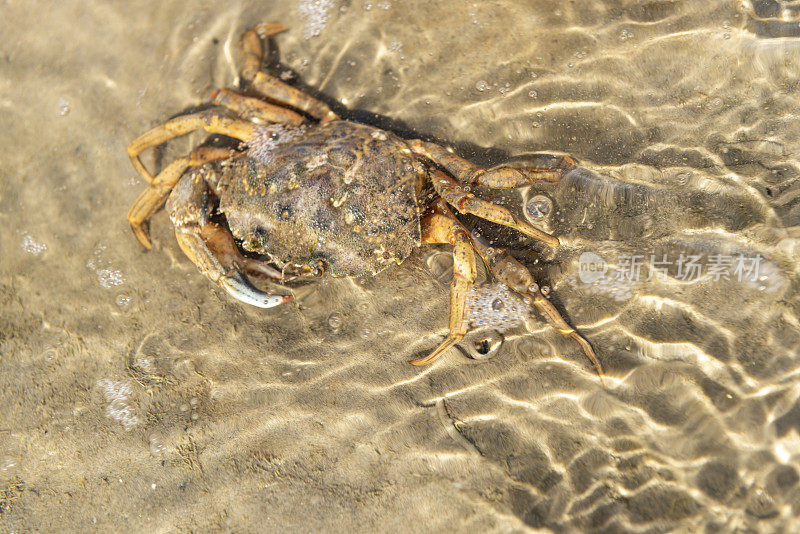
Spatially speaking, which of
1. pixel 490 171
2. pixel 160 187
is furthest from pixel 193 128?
pixel 490 171

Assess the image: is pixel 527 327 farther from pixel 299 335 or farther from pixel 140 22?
pixel 140 22

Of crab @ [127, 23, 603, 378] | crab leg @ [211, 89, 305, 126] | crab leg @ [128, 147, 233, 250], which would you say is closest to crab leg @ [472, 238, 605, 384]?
crab @ [127, 23, 603, 378]

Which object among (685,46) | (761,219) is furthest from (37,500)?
(685,46)

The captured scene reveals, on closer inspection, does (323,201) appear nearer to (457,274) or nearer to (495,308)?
(457,274)

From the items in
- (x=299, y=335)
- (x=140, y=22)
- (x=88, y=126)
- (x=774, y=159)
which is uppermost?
(x=140, y=22)

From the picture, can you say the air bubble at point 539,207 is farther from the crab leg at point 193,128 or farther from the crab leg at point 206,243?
the crab leg at point 193,128

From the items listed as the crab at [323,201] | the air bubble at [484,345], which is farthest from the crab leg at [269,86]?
the air bubble at [484,345]
